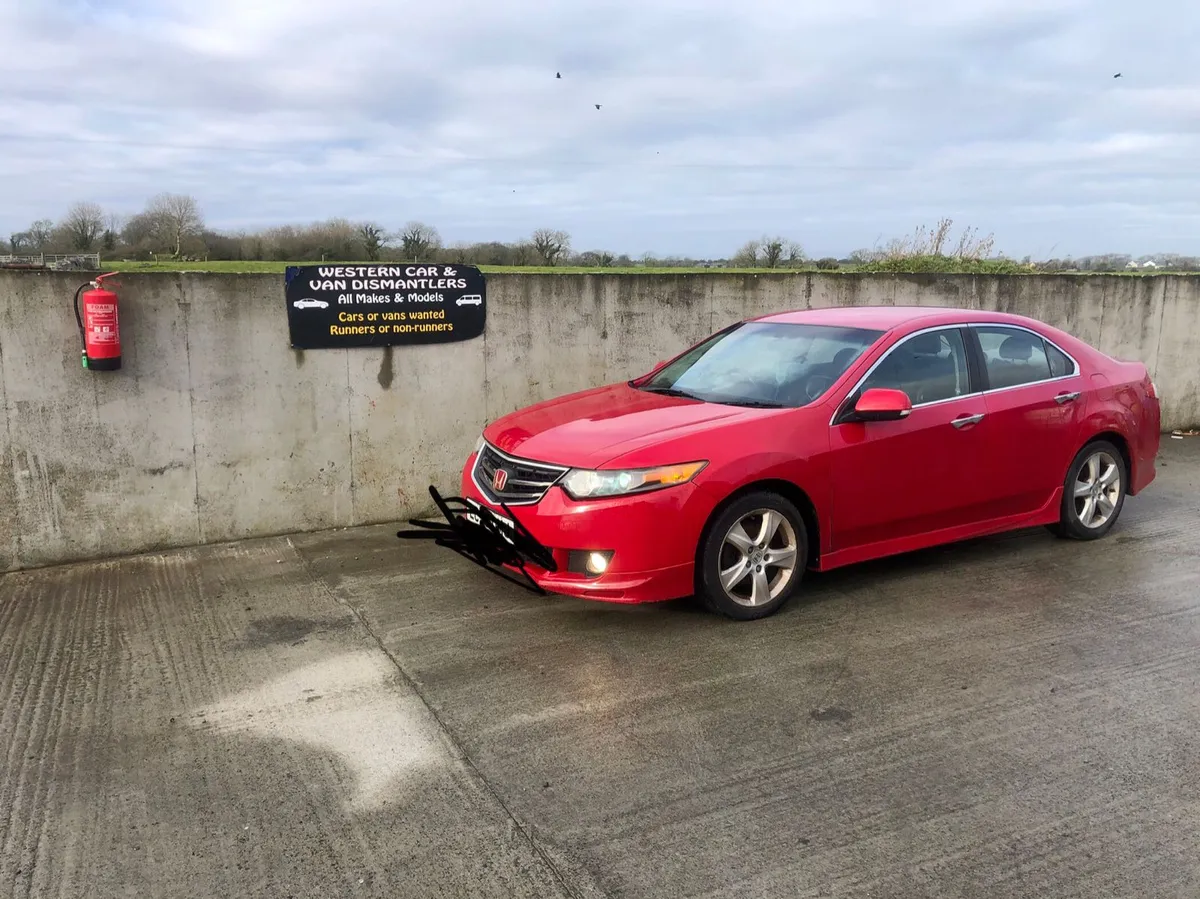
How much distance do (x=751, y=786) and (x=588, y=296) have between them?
16.3 ft

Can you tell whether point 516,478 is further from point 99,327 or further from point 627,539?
point 99,327

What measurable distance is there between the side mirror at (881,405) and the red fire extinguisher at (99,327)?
449 centimetres

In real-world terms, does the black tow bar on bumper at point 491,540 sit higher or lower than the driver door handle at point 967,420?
lower

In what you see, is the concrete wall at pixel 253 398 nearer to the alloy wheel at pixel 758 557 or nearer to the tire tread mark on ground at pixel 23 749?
the tire tread mark on ground at pixel 23 749

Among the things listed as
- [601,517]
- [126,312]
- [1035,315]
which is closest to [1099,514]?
[601,517]

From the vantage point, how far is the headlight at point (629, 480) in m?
4.55

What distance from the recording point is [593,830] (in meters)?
3.15

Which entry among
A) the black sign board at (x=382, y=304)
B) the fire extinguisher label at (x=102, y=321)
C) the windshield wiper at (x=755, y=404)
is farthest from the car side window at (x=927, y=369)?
the fire extinguisher label at (x=102, y=321)

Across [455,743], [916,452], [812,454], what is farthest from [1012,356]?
[455,743]

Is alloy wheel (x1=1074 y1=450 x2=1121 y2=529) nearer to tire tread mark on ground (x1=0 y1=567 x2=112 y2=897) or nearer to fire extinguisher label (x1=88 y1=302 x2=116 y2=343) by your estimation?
tire tread mark on ground (x1=0 y1=567 x2=112 y2=897)

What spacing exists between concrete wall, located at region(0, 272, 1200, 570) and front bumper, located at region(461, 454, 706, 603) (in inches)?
109

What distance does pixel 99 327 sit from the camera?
586 centimetres

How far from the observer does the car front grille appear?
187 inches

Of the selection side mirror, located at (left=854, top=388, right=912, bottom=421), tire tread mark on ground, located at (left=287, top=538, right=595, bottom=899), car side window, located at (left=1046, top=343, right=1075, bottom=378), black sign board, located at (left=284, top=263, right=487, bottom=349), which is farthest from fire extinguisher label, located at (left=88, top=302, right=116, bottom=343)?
car side window, located at (left=1046, top=343, right=1075, bottom=378)
